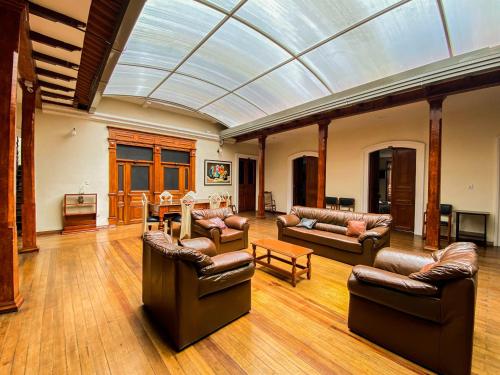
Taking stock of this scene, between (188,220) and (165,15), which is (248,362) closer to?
(188,220)

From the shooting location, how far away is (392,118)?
5820 millimetres

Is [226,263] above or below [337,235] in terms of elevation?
above

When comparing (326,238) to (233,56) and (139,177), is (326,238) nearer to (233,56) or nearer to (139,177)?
(233,56)

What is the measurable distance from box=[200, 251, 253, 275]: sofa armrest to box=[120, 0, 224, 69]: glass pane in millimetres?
3215

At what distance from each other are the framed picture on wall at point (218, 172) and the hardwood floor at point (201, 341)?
5.33m

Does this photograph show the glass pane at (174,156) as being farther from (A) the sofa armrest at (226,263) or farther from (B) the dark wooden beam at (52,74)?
(A) the sofa armrest at (226,263)

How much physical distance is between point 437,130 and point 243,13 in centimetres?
381

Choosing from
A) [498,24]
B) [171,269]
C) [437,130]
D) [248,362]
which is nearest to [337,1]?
[498,24]

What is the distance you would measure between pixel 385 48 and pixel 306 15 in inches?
53.8

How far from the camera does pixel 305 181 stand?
8.71 metres

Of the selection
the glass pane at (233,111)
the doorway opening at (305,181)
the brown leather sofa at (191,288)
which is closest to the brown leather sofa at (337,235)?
the brown leather sofa at (191,288)

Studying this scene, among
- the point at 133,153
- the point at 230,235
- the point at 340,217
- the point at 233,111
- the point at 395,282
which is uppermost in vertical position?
the point at 233,111

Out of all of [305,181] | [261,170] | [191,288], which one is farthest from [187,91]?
[305,181]

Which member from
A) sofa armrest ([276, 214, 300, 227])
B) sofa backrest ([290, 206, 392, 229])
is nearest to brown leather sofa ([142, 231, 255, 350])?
sofa armrest ([276, 214, 300, 227])
